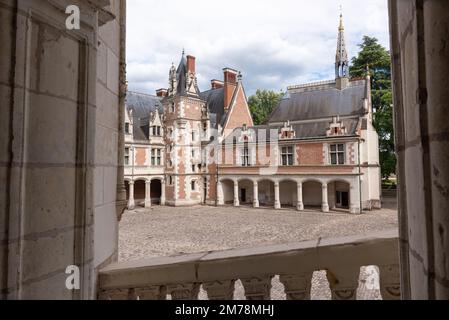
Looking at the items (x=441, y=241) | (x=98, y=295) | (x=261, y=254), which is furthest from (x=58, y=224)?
(x=441, y=241)

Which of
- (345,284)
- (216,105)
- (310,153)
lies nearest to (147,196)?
(216,105)

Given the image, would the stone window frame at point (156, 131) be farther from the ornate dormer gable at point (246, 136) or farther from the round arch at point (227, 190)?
the ornate dormer gable at point (246, 136)

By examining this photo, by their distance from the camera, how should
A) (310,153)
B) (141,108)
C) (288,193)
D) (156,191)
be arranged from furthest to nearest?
(141,108) → (156,191) → (288,193) → (310,153)

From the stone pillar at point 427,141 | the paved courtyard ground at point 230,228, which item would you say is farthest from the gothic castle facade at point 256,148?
the stone pillar at point 427,141

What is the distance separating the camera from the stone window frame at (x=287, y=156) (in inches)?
836

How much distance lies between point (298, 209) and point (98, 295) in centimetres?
1919

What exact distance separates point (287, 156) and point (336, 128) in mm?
3808

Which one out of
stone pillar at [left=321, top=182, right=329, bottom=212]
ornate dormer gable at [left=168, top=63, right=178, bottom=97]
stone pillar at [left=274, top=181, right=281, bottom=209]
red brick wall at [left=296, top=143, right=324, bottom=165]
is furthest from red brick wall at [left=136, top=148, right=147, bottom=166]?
stone pillar at [left=321, top=182, right=329, bottom=212]

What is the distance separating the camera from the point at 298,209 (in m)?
20.2

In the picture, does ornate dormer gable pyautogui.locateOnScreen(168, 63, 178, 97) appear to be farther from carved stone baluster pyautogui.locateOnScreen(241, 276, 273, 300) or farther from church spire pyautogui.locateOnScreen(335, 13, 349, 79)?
carved stone baluster pyautogui.locateOnScreen(241, 276, 273, 300)

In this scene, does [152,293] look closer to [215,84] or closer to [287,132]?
[287,132]

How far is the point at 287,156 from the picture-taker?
2152cm

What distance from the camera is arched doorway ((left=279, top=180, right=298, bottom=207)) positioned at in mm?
21797

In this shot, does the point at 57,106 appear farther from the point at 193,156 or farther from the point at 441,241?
the point at 193,156
